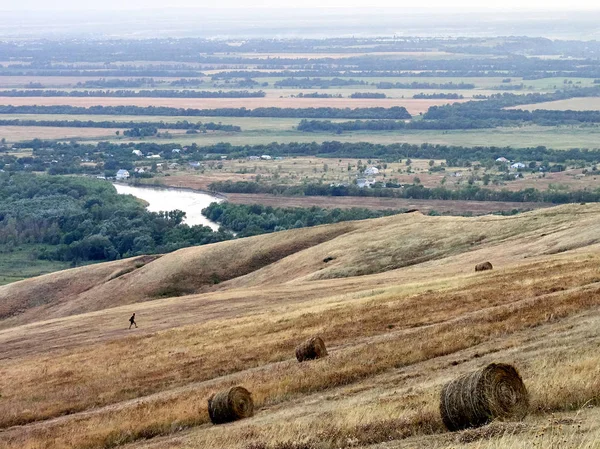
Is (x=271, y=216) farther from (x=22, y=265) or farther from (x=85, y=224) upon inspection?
(x=22, y=265)

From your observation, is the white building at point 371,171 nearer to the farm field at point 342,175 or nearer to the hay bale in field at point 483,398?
the farm field at point 342,175

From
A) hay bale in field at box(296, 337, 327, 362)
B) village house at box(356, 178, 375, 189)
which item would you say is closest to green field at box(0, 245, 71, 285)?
village house at box(356, 178, 375, 189)

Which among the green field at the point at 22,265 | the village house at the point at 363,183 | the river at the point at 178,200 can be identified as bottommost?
the green field at the point at 22,265

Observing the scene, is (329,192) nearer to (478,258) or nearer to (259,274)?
(259,274)

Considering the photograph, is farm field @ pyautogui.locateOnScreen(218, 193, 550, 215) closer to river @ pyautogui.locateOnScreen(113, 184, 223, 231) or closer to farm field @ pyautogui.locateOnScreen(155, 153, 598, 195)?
farm field @ pyautogui.locateOnScreen(155, 153, 598, 195)

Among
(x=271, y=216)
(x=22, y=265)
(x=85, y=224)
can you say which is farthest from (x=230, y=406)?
(x=85, y=224)

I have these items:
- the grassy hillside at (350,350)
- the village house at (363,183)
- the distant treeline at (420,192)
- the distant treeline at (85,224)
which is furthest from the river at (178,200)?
the grassy hillside at (350,350)
